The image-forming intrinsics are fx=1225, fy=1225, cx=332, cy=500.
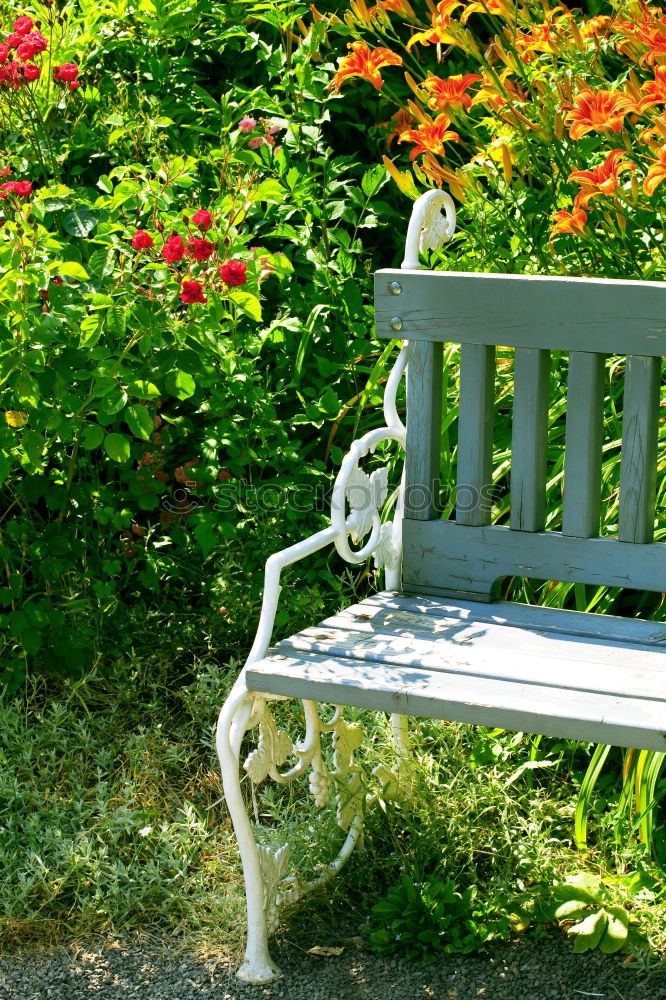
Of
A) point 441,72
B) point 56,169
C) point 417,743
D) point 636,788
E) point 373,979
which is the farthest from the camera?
point 441,72

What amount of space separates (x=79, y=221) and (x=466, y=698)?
1.81m

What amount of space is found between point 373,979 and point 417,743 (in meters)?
0.58

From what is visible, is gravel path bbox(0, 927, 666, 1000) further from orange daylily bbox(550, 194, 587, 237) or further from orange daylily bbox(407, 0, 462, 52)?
orange daylily bbox(407, 0, 462, 52)

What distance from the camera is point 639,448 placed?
8.21ft

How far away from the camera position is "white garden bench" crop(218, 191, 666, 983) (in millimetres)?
2293

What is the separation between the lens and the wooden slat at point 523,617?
249cm

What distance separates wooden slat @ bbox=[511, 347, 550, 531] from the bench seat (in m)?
0.21

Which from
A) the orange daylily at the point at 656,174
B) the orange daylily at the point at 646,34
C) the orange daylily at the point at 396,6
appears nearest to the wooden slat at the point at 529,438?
the orange daylily at the point at 656,174

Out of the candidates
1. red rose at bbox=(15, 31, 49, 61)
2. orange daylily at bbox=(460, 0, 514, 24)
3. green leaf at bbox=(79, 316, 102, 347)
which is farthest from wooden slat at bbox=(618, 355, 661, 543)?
red rose at bbox=(15, 31, 49, 61)

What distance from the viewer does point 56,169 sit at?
3410 mm

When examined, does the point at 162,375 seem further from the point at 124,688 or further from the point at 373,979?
the point at 373,979

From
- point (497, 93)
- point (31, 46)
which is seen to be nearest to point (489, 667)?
point (497, 93)

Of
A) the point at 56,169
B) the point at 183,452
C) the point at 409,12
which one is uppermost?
the point at 409,12

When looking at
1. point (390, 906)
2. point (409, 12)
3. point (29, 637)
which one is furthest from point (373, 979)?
point (409, 12)
